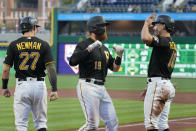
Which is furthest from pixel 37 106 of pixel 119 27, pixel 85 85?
pixel 119 27

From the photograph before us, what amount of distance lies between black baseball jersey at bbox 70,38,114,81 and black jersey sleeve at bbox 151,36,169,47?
71cm

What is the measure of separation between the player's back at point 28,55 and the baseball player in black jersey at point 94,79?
46 centimetres

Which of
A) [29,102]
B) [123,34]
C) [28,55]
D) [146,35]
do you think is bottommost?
[123,34]

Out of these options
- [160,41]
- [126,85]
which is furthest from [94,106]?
[126,85]

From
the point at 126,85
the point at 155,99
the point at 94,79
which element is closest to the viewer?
the point at 94,79

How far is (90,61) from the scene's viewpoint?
22.0 ft

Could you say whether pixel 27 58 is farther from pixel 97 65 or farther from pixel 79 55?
pixel 97 65

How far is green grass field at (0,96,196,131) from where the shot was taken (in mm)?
11139

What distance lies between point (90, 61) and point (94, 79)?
0.25m

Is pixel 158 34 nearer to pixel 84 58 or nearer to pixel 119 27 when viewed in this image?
pixel 84 58

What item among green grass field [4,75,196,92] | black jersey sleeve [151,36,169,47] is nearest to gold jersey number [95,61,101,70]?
black jersey sleeve [151,36,169,47]

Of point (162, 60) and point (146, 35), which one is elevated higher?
point (146, 35)

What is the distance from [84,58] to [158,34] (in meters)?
1.25

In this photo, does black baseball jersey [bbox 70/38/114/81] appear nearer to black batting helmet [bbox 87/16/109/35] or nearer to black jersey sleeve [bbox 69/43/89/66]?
black jersey sleeve [bbox 69/43/89/66]
